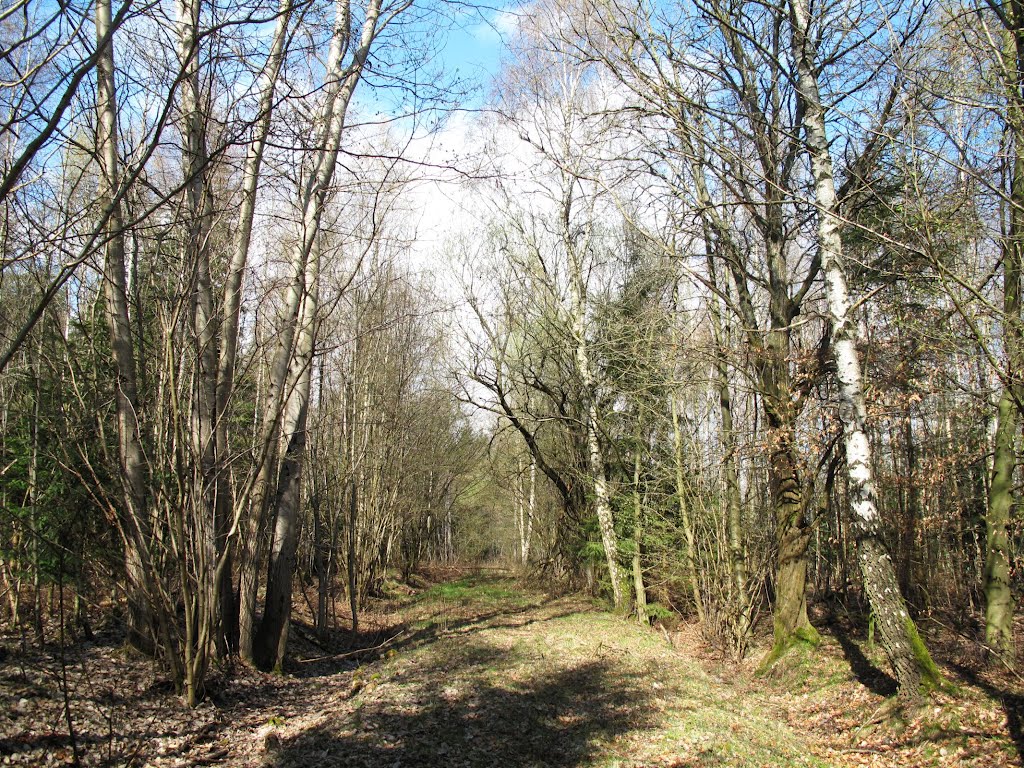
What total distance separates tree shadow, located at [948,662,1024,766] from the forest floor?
0.02 m

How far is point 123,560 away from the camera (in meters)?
5.48

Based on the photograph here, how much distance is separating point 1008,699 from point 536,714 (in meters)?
4.09

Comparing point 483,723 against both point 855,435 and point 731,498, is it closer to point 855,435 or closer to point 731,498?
point 855,435

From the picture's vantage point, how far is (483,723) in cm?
580

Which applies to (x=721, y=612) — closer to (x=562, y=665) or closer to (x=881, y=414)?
(x=562, y=665)

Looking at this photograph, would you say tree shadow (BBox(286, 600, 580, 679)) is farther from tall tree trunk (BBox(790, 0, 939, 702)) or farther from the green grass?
tall tree trunk (BBox(790, 0, 939, 702))

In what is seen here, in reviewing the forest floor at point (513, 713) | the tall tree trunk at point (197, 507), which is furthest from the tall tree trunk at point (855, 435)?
the tall tree trunk at point (197, 507)

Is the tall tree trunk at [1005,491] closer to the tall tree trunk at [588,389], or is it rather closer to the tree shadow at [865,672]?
the tree shadow at [865,672]

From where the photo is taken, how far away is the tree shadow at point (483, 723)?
4949mm

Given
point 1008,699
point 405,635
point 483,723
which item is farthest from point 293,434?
point 1008,699

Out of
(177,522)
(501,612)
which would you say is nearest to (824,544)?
(501,612)

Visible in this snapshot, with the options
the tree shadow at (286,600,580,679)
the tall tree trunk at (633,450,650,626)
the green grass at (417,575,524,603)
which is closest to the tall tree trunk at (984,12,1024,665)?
the tall tree trunk at (633,450,650,626)

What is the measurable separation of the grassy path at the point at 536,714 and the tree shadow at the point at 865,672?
1.10 meters

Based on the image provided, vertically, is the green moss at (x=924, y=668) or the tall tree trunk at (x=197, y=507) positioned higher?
the tall tree trunk at (x=197, y=507)
